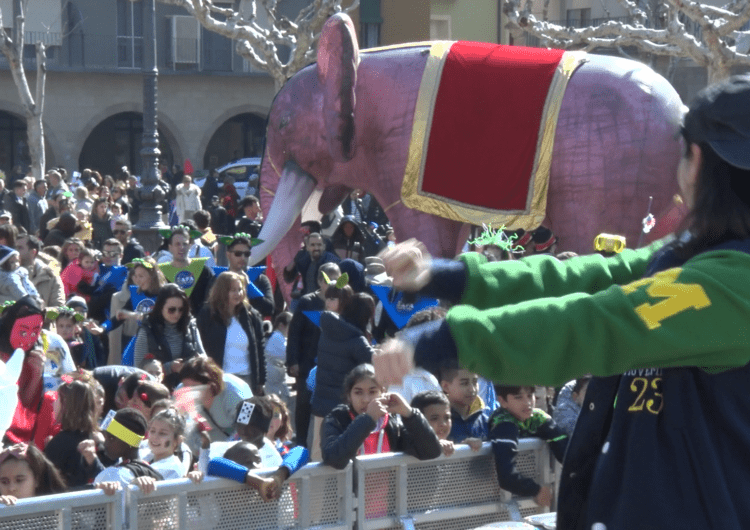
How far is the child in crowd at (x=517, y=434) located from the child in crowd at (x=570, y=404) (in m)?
0.32

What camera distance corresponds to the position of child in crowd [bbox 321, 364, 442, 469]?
5.00 metres

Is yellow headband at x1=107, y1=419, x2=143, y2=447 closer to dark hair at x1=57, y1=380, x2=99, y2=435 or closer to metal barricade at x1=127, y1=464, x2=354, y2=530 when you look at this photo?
dark hair at x1=57, y1=380, x2=99, y2=435

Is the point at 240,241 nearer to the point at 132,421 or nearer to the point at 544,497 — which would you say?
the point at 132,421

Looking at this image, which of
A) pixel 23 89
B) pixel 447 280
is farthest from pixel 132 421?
pixel 23 89

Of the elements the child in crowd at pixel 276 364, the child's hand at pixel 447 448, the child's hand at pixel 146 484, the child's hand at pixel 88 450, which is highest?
the child's hand at pixel 146 484

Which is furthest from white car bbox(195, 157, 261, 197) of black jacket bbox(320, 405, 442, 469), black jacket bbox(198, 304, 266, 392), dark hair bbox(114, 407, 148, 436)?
black jacket bbox(320, 405, 442, 469)

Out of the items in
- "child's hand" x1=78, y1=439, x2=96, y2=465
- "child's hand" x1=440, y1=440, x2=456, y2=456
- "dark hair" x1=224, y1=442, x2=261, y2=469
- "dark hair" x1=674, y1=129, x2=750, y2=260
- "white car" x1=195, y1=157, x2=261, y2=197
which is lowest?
"white car" x1=195, y1=157, x2=261, y2=197

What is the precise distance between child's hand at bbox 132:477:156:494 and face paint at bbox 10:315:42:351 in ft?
7.31

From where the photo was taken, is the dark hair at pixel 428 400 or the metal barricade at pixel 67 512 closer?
the metal barricade at pixel 67 512

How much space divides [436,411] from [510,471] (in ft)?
1.68

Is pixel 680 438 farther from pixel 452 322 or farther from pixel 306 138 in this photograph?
pixel 306 138

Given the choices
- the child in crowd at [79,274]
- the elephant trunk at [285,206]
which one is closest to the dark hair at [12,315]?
the child in crowd at [79,274]

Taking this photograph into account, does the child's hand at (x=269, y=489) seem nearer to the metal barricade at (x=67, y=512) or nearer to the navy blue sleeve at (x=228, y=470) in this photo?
the navy blue sleeve at (x=228, y=470)

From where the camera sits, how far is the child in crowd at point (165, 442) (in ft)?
17.1
